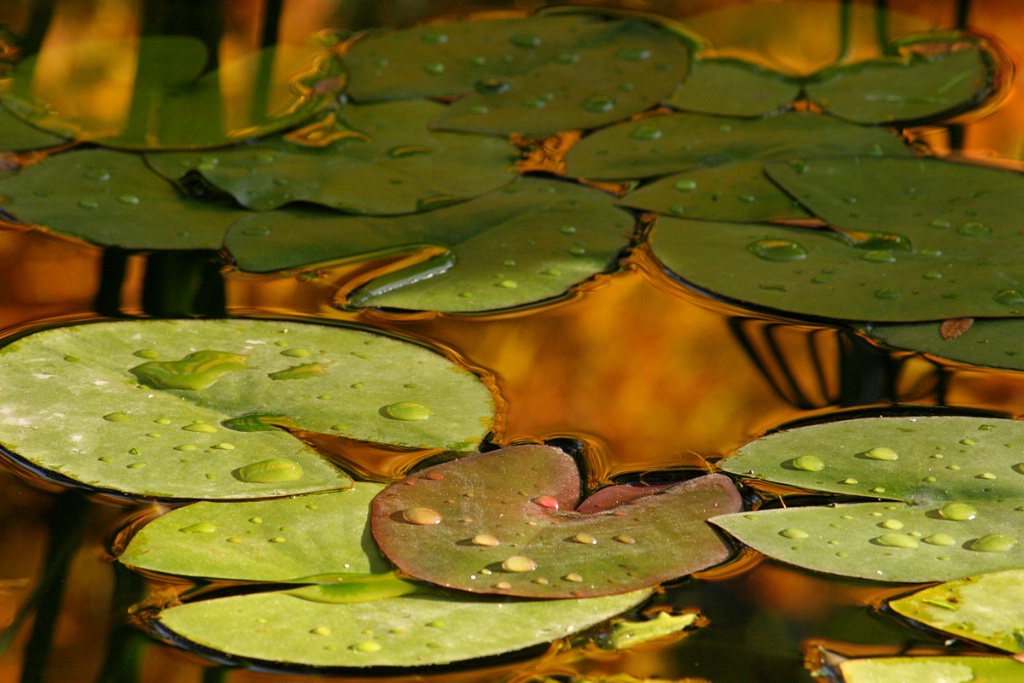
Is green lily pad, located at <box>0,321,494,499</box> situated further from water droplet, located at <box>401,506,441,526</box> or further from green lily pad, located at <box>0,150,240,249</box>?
green lily pad, located at <box>0,150,240,249</box>

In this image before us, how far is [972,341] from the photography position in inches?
44.4

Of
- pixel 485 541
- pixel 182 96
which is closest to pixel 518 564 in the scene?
pixel 485 541

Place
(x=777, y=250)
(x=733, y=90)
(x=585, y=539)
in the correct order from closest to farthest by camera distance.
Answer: (x=585, y=539)
(x=777, y=250)
(x=733, y=90)

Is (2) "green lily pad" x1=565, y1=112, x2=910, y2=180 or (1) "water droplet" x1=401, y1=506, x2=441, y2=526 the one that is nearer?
(1) "water droplet" x1=401, y1=506, x2=441, y2=526

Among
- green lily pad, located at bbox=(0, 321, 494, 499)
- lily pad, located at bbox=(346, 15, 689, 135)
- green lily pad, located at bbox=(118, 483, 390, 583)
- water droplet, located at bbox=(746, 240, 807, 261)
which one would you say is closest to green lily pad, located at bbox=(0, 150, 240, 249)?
green lily pad, located at bbox=(0, 321, 494, 499)

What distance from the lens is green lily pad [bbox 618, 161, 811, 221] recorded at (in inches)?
55.9

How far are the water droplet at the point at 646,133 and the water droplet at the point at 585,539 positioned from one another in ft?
3.28

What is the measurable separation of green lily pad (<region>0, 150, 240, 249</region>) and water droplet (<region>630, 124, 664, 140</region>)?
659 millimetres

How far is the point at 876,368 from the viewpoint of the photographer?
3.67 ft

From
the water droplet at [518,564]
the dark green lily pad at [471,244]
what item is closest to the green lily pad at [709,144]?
the dark green lily pad at [471,244]

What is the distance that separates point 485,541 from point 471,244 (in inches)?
24.4

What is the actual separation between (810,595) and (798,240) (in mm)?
652

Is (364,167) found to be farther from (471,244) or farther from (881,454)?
(881,454)

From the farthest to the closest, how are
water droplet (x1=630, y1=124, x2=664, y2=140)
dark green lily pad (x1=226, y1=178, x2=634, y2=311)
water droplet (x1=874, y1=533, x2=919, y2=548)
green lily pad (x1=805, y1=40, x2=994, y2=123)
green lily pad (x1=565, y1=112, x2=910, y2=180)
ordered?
green lily pad (x1=805, y1=40, x2=994, y2=123) → water droplet (x1=630, y1=124, x2=664, y2=140) → green lily pad (x1=565, y1=112, x2=910, y2=180) → dark green lily pad (x1=226, y1=178, x2=634, y2=311) → water droplet (x1=874, y1=533, x2=919, y2=548)
